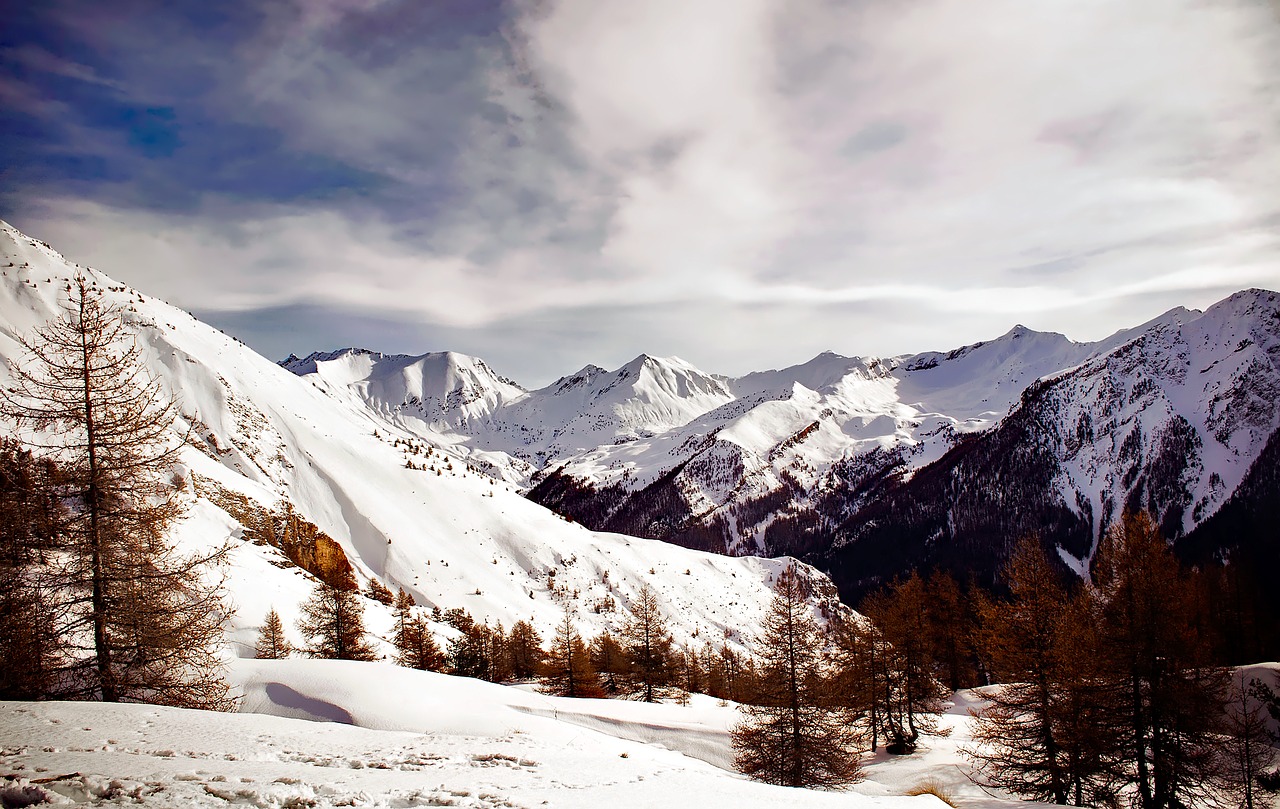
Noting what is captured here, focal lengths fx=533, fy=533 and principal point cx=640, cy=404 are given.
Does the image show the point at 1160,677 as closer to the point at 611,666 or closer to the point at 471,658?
the point at 611,666

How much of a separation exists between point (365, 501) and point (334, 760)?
5434 cm

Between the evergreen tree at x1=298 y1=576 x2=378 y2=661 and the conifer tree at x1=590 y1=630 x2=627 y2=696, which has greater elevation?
the evergreen tree at x1=298 y1=576 x2=378 y2=661

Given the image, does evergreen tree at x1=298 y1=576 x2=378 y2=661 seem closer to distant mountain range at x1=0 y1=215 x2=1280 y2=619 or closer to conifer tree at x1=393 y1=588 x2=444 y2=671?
distant mountain range at x1=0 y1=215 x2=1280 y2=619

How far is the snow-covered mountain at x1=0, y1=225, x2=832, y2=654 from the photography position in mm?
49844

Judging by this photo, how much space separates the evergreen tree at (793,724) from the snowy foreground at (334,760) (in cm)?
360

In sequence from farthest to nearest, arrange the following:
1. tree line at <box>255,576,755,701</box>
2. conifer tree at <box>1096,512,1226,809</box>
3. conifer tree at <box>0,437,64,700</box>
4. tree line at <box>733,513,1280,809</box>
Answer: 1. tree line at <box>255,576,755,701</box>
2. tree line at <box>733,513,1280,809</box>
3. conifer tree at <box>1096,512,1226,809</box>
4. conifer tree at <box>0,437,64,700</box>

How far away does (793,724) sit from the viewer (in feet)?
54.8

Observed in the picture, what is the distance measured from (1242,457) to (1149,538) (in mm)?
181870

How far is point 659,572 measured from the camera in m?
71.4

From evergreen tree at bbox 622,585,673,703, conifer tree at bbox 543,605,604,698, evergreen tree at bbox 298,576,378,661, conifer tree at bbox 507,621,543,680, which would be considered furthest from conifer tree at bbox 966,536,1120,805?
conifer tree at bbox 507,621,543,680

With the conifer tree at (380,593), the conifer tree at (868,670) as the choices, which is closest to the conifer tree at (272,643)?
the conifer tree at (380,593)

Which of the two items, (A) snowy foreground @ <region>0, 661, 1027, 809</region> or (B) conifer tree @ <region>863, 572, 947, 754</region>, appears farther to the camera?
(B) conifer tree @ <region>863, 572, 947, 754</region>

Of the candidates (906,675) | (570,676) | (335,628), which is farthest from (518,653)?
(906,675)

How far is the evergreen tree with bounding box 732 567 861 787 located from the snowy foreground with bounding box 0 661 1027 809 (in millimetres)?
3598
